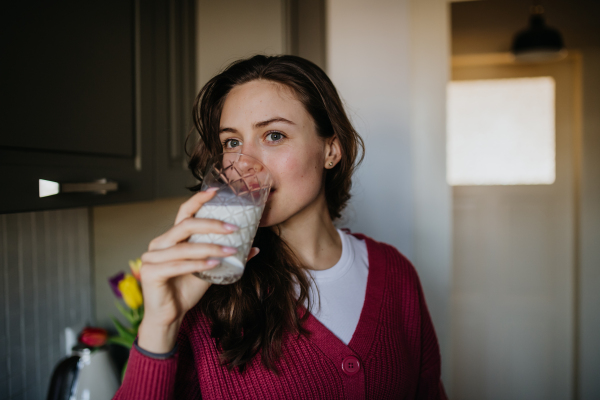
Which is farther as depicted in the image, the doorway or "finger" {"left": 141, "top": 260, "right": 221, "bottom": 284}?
the doorway

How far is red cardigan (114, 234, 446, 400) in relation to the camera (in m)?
0.66

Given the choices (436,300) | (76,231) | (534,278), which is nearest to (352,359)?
(436,300)

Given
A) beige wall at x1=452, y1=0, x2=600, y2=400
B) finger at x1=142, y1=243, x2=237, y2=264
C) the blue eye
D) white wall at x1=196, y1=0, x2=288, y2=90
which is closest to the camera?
finger at x1=142, y1=243, x2=237, y2=264

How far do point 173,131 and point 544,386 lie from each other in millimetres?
3189

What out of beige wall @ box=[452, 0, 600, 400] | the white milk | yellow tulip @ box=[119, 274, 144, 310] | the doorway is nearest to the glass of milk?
the white milk

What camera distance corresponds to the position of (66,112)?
814mm

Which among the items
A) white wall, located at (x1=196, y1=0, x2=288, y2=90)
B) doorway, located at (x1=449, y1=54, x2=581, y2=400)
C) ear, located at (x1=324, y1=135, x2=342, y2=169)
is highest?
white wall, located at (x1=196, y1=0, x2=288, y2=90)

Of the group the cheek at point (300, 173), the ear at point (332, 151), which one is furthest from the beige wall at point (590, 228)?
the cheek at point (300, 173)

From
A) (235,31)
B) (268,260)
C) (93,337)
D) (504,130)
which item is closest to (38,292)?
(93,337)

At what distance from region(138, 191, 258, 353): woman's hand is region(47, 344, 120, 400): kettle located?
756 millimetres

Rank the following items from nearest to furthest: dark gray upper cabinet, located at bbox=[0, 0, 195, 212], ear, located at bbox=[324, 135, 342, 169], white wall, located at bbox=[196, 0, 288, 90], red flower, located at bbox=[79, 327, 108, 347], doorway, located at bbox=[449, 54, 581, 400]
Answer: dark gray upper cabinet, located at bbox=[0, 0, 195, 212], ear, located at bbox=[324, 135, 342, 169], red flower, located at bbox=[79, 327, 108, 347], white wall, located at bbox=[196, 0, 288, 90], doorway, located at bbox=[449, 54, 581, 400]

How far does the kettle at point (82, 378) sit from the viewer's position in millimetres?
1212

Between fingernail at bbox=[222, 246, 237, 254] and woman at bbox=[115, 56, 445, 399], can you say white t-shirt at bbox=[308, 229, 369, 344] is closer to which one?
woman at bbox=[115, 56, 445, 399]

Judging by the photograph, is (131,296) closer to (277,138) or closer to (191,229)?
(277,138)
